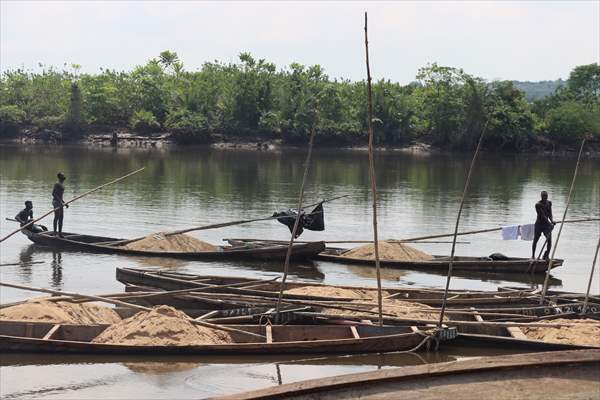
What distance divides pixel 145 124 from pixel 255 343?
5433 cm

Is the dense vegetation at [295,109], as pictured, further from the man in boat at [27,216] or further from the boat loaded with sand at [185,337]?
the boat loaded with sand at [185,337]

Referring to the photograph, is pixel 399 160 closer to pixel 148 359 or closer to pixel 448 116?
pixel 448 116

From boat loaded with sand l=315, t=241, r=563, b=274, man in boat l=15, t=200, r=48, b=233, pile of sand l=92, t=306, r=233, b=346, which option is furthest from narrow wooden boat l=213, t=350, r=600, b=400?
man in boat l=15, t=200, r=48, b=233

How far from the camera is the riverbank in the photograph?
202 ft

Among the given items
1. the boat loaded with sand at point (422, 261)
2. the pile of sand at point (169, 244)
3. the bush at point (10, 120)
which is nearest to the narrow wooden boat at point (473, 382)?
the boat loaded with sand at point (422, 261)

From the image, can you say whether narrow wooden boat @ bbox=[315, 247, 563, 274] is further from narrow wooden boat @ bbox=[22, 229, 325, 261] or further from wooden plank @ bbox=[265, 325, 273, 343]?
wooden plank @ bbox=[265, 325, 273, 343]

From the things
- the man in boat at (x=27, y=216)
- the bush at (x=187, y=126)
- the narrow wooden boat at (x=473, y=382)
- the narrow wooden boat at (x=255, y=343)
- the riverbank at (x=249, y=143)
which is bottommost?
the narrow wooden boat at (x=255, y=343)

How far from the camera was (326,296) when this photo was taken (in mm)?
13281

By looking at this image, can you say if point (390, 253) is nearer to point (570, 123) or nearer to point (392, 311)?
point (392, 311)

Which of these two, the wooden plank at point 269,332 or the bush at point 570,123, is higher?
the bush at point 570,123

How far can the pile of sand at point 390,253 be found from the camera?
1828cm

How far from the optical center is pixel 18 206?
2719 centimetres

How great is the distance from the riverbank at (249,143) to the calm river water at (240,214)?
4856mm

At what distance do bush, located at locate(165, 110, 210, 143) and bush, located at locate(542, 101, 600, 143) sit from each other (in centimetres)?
2284
